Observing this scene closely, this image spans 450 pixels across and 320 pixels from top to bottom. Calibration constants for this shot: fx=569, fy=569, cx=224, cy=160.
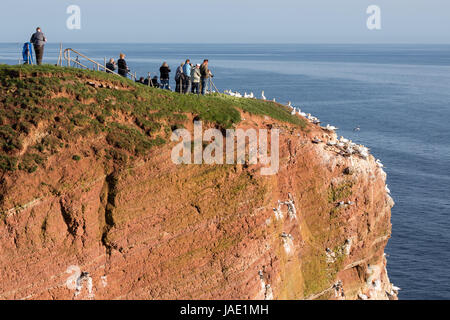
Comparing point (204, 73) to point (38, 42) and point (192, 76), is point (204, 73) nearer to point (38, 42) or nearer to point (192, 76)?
point (192, 76)

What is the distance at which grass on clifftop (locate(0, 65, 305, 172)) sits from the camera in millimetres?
24688

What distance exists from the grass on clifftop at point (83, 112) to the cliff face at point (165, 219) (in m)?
0.12

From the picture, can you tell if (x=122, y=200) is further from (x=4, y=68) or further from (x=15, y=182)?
(x=4, y=68)

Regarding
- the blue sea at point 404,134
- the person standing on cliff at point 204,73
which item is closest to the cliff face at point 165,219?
the person standing on cliff at point 204,73

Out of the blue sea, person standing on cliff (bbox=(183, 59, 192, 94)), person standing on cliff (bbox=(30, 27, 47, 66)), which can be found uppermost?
person standing on cliff (bbox=(30, 27, 47, 66))

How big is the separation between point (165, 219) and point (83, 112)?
6.26 meters

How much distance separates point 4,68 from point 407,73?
549ft

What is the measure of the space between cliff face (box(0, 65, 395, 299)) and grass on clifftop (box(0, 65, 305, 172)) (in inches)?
4.5

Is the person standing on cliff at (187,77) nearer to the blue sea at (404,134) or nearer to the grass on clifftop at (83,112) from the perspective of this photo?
the grass on clifftop at (83,112)

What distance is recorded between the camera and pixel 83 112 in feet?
86.6

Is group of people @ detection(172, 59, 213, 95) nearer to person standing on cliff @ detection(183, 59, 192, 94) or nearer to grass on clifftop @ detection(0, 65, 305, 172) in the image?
person standing on cliff @ detection(183, 59, 192, 94)

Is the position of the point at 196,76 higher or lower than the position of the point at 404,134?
higher

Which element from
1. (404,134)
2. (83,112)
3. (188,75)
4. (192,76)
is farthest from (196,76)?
(404,134)

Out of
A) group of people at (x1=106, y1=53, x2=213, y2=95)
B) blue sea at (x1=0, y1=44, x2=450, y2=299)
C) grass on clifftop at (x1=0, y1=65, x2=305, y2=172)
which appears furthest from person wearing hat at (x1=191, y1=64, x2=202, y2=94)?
blue sea at (x1=0, y1=44, x2=450, y2=299)
